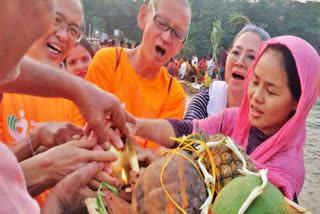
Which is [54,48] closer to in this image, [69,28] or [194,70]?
[69,28]

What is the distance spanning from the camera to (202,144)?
4.91 ft

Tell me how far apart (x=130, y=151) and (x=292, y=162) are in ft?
3.98

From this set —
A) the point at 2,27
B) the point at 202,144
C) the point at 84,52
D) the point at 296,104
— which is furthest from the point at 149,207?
the point at 84,52

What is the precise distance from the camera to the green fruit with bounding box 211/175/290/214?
4.17ft

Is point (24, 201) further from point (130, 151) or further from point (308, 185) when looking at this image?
point (308, 185)

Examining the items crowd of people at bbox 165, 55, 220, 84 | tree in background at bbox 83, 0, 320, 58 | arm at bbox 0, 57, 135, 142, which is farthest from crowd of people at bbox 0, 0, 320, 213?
tree in background at bbox 83, 0, 320, 58

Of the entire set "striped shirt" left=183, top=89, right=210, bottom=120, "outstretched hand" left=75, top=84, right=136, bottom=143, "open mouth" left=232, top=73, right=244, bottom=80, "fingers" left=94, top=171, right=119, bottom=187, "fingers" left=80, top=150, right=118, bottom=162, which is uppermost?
"outstretched hand" left=75, top=84, right=136, bottom=143

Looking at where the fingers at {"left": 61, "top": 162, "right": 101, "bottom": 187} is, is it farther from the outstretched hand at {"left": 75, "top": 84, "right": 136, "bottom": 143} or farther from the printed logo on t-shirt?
the printed logo on t-shirt

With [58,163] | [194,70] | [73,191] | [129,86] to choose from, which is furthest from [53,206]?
[194,70]

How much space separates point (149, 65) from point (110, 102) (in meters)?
1.28

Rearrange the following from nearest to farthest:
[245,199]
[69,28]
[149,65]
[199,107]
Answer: [245,199], [69,28], [149,65], [199,107]

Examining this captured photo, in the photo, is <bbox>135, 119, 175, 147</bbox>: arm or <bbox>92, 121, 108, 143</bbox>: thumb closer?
<bbox>92, 121, 108, 143</bbox>: thumb

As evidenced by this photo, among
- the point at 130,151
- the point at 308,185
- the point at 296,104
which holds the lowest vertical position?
the point at 308,185

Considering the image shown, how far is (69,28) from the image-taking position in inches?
101
